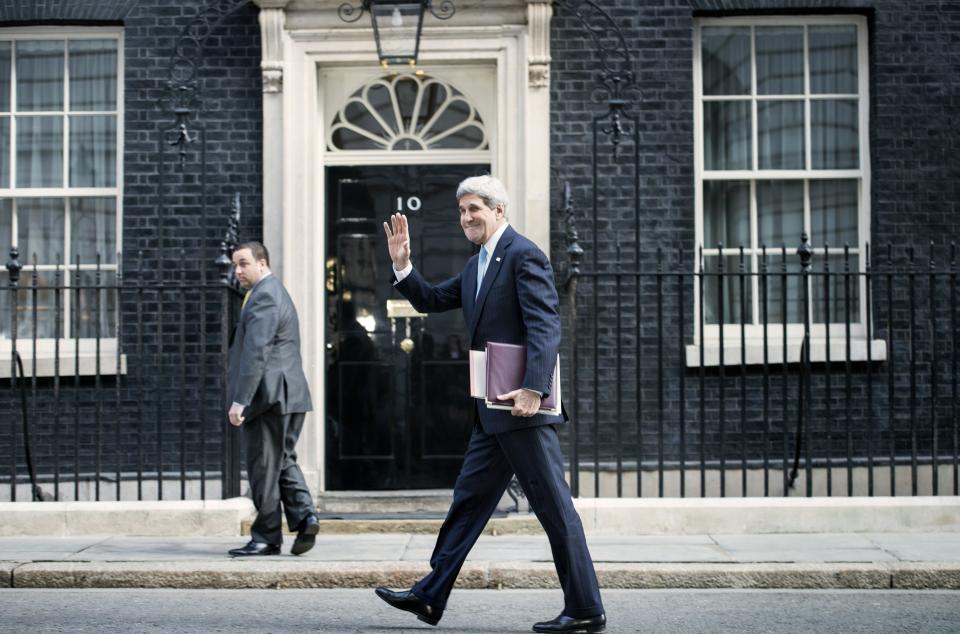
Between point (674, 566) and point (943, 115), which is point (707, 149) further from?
point (674, 566)

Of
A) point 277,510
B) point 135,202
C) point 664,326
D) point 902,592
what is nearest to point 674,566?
point 902,592

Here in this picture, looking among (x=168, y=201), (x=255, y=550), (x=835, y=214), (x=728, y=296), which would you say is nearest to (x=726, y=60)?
(x=835, y=214)

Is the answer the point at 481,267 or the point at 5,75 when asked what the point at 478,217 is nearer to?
the point at 481,267

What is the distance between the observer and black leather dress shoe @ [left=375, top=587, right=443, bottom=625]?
18.9 ft

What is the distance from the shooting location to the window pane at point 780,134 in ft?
34.7

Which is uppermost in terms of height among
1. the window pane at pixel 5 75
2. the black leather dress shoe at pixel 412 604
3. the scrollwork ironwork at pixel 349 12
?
the scrollwork ironwork at pixel 349 12

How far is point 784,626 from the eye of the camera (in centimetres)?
603

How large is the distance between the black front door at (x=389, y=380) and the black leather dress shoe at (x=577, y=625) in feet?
15.3

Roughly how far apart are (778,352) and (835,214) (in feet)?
4.01

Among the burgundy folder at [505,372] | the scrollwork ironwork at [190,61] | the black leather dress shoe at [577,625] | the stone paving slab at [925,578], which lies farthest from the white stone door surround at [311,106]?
the black leather dress shoe at [577,625]

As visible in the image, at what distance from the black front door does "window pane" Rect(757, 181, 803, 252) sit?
7.36ft

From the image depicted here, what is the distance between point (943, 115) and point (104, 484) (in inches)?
265

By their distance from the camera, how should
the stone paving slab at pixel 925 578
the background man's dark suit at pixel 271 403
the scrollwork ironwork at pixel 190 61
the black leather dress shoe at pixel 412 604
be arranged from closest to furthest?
1. the black leather dress shoe at pixel 412 604
2. the stone paving slab at pixel 925 578
3. the background man's dark suit at pixel 271 403
4. the scrollwork ironwork at pixel 190 61

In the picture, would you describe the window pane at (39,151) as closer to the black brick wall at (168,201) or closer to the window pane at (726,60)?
the black brick wall at (168,201)
